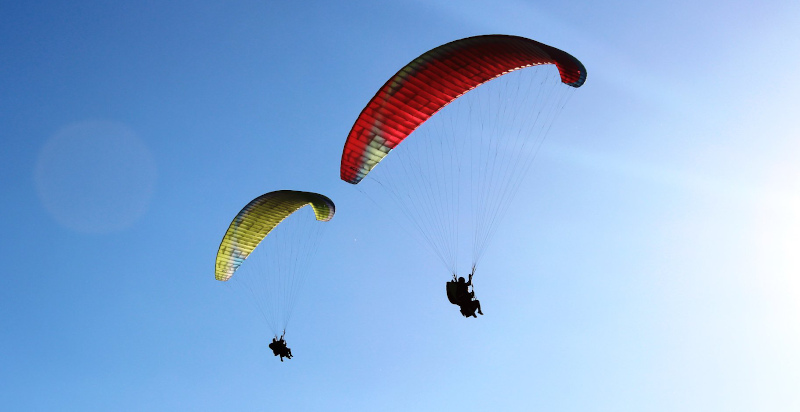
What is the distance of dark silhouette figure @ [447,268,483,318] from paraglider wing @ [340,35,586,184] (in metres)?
4.34

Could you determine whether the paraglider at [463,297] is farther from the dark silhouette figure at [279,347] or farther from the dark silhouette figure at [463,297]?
the dark silhouette figure at [279,347]

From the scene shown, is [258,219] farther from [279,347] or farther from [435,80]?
[435,80]

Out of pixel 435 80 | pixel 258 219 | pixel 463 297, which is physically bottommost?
pixel 463 297

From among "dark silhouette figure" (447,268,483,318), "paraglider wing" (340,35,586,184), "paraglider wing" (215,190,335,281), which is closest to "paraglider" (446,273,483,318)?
"dark silhouette figure" (447,268,483,318)

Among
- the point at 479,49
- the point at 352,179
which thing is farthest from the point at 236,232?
the point at 479,49

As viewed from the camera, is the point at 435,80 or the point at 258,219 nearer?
the point at 435,80

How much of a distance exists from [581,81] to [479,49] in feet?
10.8

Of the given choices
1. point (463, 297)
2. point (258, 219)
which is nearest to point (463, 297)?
point (463, 297)

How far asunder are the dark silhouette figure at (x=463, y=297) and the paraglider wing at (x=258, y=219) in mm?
7413

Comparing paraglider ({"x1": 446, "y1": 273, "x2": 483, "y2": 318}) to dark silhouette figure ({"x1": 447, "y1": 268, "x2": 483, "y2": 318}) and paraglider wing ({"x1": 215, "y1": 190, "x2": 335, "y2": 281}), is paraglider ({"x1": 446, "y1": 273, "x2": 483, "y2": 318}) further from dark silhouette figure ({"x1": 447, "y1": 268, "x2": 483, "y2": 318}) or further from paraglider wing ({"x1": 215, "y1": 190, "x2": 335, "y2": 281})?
paraglider wing ({"x1": 215, "y1": 190, "x2": 335, "y2": 281})

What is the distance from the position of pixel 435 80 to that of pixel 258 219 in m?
10.7

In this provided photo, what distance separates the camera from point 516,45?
17719 millimetres

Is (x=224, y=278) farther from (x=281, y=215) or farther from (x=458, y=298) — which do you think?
(x=458, y=298)

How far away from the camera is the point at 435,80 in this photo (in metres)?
18.2
